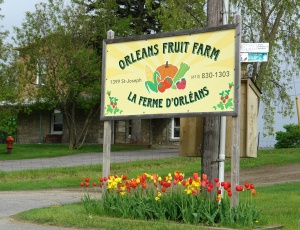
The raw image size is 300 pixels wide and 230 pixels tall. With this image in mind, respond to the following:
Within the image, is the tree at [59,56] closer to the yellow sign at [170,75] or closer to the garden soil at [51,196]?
the garden soil at [51,196]

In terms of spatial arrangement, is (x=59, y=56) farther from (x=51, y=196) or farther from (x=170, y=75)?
(x=170, y=75)

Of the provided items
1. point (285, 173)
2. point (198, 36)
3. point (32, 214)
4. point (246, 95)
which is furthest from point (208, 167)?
point (285, 173)

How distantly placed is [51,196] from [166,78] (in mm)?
6978

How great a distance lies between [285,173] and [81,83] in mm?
16753

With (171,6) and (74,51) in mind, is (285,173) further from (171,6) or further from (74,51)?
(74,51)

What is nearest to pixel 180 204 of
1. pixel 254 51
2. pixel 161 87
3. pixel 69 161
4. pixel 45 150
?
pixel 161 87

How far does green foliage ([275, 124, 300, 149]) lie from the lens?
36875 mm

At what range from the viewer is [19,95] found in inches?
1459

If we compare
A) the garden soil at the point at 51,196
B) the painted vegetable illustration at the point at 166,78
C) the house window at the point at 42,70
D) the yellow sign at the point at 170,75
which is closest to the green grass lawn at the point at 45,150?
the house window at the point at 42,70

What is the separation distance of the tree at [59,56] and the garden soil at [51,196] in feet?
46.8

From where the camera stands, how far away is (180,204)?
10.7 m

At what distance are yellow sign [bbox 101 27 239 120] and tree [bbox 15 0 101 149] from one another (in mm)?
24198

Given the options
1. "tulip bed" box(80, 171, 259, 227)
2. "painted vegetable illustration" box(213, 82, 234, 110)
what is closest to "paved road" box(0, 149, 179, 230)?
"tulip bed" box(80, 171, 259, 227)

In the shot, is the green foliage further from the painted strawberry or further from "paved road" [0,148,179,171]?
the painted strawberry
